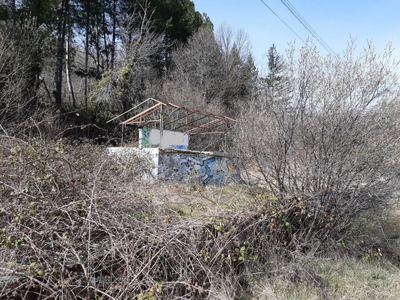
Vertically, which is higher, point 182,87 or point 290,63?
point 182,87

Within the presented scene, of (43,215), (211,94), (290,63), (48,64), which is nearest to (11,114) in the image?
(48,64)

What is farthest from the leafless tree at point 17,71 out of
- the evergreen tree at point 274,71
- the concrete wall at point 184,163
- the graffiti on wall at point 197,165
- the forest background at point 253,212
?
the evergreen tree at point 274,71

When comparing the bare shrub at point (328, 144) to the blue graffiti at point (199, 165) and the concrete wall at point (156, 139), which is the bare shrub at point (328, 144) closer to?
the blue graffiti at point (199, 165)

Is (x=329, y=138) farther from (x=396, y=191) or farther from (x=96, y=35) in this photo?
(x=96, y=35)

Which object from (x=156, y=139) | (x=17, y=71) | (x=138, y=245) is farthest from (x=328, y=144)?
(x=17, y=71)

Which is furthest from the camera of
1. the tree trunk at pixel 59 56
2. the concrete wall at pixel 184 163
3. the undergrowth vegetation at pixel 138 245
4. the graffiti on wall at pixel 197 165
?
the tree trunk at pixel 59 56

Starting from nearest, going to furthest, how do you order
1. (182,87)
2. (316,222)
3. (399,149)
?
(399,149) < (316,222) < (182,87)

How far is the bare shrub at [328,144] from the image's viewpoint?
12.9 ft

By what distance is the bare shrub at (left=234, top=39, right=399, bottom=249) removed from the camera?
12.9 feet

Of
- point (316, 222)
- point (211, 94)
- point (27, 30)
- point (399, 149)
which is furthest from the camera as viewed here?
point (211, 94)

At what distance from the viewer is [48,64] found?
14.0 m

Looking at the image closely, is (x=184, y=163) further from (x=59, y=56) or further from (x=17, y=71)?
(x=59, y=56)

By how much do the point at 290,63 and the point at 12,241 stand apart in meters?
4.21

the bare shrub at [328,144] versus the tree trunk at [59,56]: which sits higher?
Answer: the tree trunk at [59,56]
